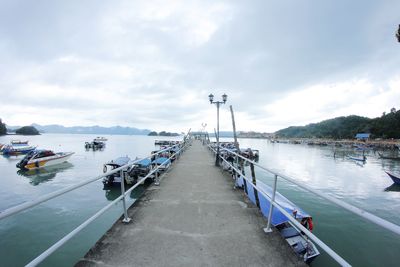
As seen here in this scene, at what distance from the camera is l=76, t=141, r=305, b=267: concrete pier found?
98.3 inches

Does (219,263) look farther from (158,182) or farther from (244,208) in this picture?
(158,182)

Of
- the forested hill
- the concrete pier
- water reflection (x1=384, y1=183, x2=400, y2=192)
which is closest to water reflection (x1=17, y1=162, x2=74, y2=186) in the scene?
the concrete pier

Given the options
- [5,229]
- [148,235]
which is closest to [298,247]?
[148,235]

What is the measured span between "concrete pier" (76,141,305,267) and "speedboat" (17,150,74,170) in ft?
88.5

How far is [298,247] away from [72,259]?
8.15 metres


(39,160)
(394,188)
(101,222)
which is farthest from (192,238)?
(39,160)

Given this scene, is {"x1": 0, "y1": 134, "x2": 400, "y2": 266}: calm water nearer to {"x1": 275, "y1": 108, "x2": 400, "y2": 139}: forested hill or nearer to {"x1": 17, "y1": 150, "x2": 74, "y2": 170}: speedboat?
{"x1": 17, "y1": 150, "x2": 74, "y2": 170}: speedboat

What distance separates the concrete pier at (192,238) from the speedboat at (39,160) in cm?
2698

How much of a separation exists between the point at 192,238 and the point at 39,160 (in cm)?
2926

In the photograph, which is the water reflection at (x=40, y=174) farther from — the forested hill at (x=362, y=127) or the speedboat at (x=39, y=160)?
the forested hill at (x=362, y=127)

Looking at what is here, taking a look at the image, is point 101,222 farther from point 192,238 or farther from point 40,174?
point 40,174

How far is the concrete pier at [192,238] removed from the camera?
8.19 feet

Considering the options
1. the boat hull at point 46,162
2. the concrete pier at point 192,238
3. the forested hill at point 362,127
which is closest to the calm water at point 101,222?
the boat hull at point 46,162

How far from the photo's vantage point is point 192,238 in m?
3.00
